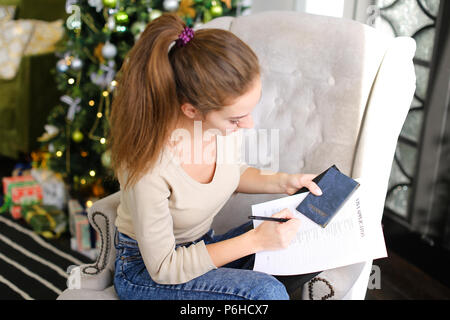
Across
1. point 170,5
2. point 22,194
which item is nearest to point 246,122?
point 170,5

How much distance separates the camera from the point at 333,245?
1124 millimetres

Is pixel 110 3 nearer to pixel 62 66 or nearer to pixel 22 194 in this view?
pixel 62 66

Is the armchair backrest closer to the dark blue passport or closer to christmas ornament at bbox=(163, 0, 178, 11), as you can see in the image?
the dark blue passport

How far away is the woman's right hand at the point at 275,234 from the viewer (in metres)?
1.10

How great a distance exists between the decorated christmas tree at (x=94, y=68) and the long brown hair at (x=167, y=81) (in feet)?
3.58

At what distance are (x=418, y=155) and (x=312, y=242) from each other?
1207mm

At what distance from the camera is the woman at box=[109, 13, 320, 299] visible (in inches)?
39.9

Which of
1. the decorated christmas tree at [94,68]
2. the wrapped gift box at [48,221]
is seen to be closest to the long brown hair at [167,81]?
the decorated christmas tree at [94,68]

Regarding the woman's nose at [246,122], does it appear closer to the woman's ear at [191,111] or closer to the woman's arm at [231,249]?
the woman's ear at [191,111]

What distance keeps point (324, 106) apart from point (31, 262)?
156 cm

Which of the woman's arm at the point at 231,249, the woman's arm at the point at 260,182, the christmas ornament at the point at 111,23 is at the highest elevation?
the christmas ornament at the point at 111,23

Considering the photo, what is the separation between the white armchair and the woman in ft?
0.63

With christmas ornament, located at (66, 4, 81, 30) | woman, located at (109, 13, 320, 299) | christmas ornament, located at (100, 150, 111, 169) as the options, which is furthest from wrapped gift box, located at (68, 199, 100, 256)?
woman, located at (109, 13, 320, 299)

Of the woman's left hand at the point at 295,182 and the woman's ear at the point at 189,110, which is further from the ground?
the woman's ear at the point at 189,110
